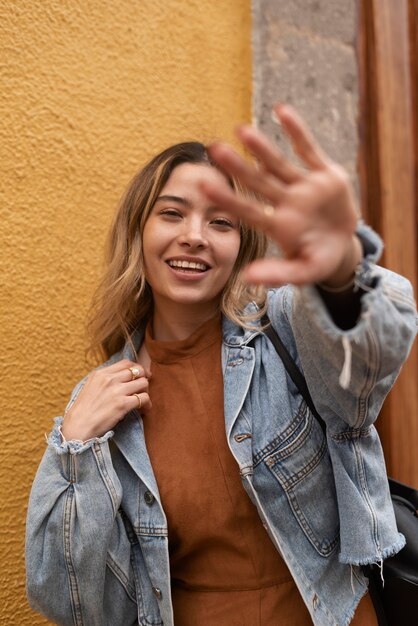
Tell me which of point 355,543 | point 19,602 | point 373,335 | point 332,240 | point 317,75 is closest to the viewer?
point 332,240

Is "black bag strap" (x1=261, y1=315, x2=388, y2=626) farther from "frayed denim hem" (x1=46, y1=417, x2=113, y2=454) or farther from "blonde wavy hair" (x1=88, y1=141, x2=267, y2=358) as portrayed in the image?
"frayed denim hem" (x1=46, y1=417, x2=113, y2=454)

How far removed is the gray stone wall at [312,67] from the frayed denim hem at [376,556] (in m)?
1.71

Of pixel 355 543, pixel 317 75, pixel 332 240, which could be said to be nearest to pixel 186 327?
pixel 355 543

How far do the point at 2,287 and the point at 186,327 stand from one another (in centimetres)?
57

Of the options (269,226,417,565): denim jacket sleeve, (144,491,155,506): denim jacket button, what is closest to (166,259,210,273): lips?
(269,226,417,565): denim jacket sleeve

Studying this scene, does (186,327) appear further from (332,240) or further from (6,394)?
(332,240)

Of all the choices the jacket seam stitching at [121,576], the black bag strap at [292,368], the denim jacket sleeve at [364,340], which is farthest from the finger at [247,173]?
the jacket seam stitching at [121,576]

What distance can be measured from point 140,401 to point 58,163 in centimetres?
86

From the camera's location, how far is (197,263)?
177 cm

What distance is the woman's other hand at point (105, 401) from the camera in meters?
1.67

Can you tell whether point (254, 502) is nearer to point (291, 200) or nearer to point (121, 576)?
point (121, 576)

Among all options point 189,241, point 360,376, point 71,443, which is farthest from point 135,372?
point 360,376

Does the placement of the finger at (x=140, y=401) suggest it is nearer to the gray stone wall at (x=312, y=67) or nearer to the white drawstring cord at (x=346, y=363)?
the white drawstring cord at (x=346, y=363)

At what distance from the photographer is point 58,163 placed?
215cm
